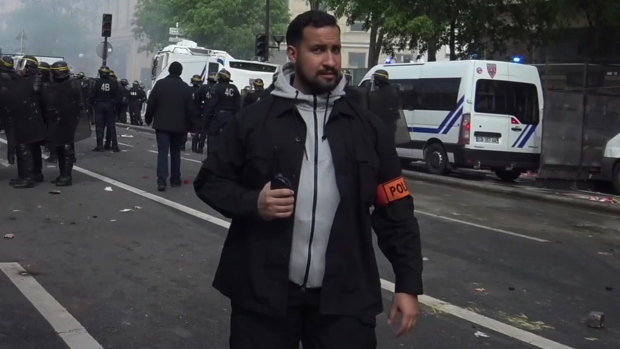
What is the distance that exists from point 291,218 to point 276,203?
0.47 feet

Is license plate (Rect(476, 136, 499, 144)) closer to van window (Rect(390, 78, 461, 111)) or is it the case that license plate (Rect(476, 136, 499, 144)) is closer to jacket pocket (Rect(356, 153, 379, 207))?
van window (Rect(390, 78, 461, 111))

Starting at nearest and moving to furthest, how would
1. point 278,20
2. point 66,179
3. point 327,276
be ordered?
1. point 327,276
2. point 66,179
3. point 278,20

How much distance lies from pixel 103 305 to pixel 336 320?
334 cm

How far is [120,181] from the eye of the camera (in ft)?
41.3

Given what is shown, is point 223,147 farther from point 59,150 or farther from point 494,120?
point 494,120

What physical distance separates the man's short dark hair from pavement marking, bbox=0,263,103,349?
2.76 meters

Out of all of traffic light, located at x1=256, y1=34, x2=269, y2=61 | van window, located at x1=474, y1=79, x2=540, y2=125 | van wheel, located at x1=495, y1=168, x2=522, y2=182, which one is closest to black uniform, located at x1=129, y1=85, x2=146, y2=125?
traffic light, located at x1=256, y1=34, x2=269, y2=61

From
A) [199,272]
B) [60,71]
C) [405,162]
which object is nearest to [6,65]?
[60,71]

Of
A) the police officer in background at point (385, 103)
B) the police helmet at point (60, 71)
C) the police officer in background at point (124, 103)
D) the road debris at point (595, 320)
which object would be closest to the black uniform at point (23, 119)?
the police helmet at point (60, 71)

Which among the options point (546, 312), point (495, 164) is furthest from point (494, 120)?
point (546, 312)

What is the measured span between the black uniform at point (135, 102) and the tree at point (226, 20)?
669 inches

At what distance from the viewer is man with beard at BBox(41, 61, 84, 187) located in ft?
37.9

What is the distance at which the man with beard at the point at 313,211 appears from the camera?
2.71m

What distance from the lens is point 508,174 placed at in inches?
687
